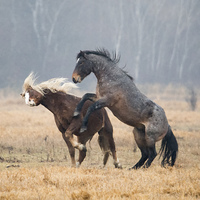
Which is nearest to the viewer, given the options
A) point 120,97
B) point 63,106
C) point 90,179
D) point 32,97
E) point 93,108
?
point 90,179

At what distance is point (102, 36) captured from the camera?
61.3 meters

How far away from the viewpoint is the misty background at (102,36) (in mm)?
56750

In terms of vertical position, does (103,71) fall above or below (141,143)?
above

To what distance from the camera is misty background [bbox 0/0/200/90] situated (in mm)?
56750

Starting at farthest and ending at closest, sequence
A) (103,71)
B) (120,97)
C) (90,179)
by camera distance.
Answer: (103,71) < (120,97) < (90,179)

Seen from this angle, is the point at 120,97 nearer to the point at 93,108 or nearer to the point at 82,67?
the point at 93,108

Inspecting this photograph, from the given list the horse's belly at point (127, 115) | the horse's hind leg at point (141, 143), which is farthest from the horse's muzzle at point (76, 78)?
the horse's hind leg at point (141, 143)

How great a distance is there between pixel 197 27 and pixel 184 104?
35682 mm

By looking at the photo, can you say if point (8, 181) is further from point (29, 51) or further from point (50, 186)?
point (29, 51)

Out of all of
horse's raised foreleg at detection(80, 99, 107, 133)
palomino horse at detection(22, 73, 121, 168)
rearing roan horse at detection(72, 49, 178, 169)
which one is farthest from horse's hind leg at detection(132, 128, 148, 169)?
horse's raised foreleg at detection(80, 99, 107, 133)

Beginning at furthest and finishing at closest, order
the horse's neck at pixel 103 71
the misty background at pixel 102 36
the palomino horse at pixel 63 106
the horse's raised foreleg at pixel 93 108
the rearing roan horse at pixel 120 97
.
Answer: the misty background at pixel 102 36
the palomino horse at pixel 63 106
the horse's neck at pixel 103 71
the rearing roan horse at pixel 120 97
the horse's raised foreleg at pixel 93 108

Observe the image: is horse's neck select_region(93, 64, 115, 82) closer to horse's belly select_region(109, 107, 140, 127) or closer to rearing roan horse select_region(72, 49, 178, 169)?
rearing roan horse select_region(72, 49, 178, 169)

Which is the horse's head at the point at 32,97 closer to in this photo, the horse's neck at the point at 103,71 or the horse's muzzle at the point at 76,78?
the horse's muzzle at the point at 76,78

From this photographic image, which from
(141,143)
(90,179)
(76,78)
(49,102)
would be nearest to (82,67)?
(76,78)
